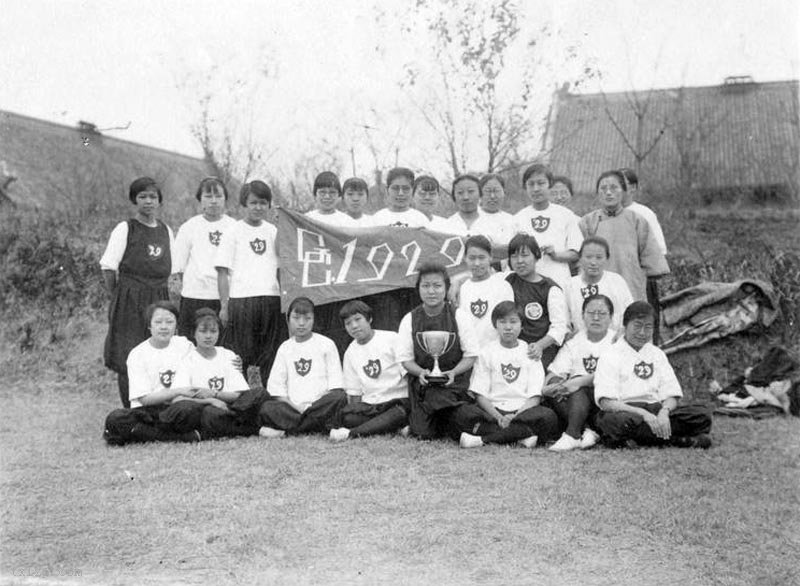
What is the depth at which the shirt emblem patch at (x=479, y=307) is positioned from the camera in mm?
5742

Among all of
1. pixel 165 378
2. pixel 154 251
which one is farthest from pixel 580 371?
pixel 154 251

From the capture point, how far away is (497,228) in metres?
6.16

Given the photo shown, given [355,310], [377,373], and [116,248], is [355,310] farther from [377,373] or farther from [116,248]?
[116,248]

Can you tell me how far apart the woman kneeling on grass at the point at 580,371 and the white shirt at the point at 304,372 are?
150 centimetres

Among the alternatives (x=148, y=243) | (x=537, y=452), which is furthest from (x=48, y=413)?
(x=537, y=452)

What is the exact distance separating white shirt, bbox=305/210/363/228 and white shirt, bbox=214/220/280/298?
0.44 metres

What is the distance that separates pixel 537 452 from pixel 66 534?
2715 mm

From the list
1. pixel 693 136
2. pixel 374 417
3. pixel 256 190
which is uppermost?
pixel 693 136

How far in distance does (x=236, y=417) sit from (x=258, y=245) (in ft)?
4.40

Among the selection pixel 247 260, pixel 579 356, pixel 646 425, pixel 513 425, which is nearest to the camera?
pixel 646 425

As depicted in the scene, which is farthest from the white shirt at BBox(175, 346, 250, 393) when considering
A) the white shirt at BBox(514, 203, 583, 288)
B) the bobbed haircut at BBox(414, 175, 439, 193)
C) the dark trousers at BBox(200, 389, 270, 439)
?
the white shirt at BBox(514, 203, 583, 288)

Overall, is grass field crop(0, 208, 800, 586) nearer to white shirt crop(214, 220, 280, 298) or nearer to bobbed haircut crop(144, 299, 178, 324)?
bobbed haircut crop(144, 299, 178, 324)

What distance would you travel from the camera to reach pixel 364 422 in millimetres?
5547

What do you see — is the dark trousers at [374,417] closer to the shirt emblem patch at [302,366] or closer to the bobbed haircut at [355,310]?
the shirt emblem patch at [302,366]
